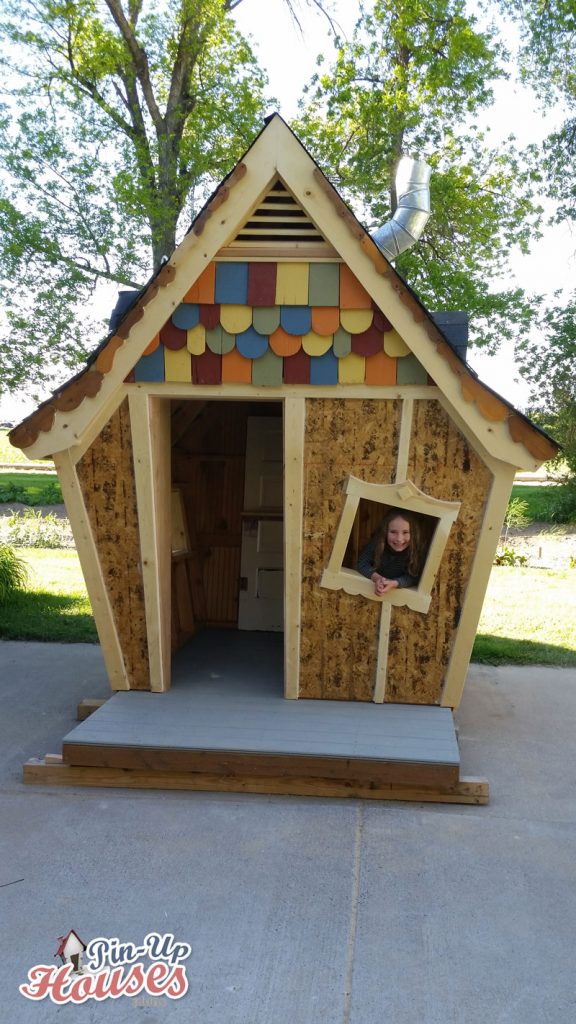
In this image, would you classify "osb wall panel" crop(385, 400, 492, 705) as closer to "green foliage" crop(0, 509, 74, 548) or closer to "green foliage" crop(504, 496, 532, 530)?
"green foliage" crop(0, 509, 74, 548)

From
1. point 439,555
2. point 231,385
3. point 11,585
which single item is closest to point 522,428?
point 439,555

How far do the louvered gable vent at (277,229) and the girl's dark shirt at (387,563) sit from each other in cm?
195

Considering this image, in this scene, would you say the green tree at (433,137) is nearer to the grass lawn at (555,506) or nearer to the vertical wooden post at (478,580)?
the grass lawn at (555,506)

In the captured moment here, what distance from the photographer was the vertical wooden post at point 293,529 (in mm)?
5180

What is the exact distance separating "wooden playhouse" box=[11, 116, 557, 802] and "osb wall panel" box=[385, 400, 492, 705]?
0.01m

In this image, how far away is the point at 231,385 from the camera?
5.18m

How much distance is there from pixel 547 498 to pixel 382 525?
44.1 ft

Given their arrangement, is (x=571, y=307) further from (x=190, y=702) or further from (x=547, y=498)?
(x=190, y=702)

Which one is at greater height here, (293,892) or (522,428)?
(522,428)

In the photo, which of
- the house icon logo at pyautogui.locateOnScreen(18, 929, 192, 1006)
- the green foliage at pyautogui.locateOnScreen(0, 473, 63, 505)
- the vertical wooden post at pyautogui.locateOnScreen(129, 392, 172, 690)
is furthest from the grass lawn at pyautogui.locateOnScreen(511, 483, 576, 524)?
the house icon logo at pyautogui.locateOnScreen(18, 929, 192, 1006)

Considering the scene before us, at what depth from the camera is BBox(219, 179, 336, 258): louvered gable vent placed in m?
5.06

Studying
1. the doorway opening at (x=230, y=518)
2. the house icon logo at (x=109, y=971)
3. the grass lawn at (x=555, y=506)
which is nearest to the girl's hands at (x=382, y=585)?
the doorway opening at (x=230, y=518)

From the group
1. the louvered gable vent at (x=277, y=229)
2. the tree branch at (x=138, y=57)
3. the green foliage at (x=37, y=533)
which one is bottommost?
the green foliage at (x=37, y=533)

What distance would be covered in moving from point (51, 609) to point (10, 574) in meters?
0.98
